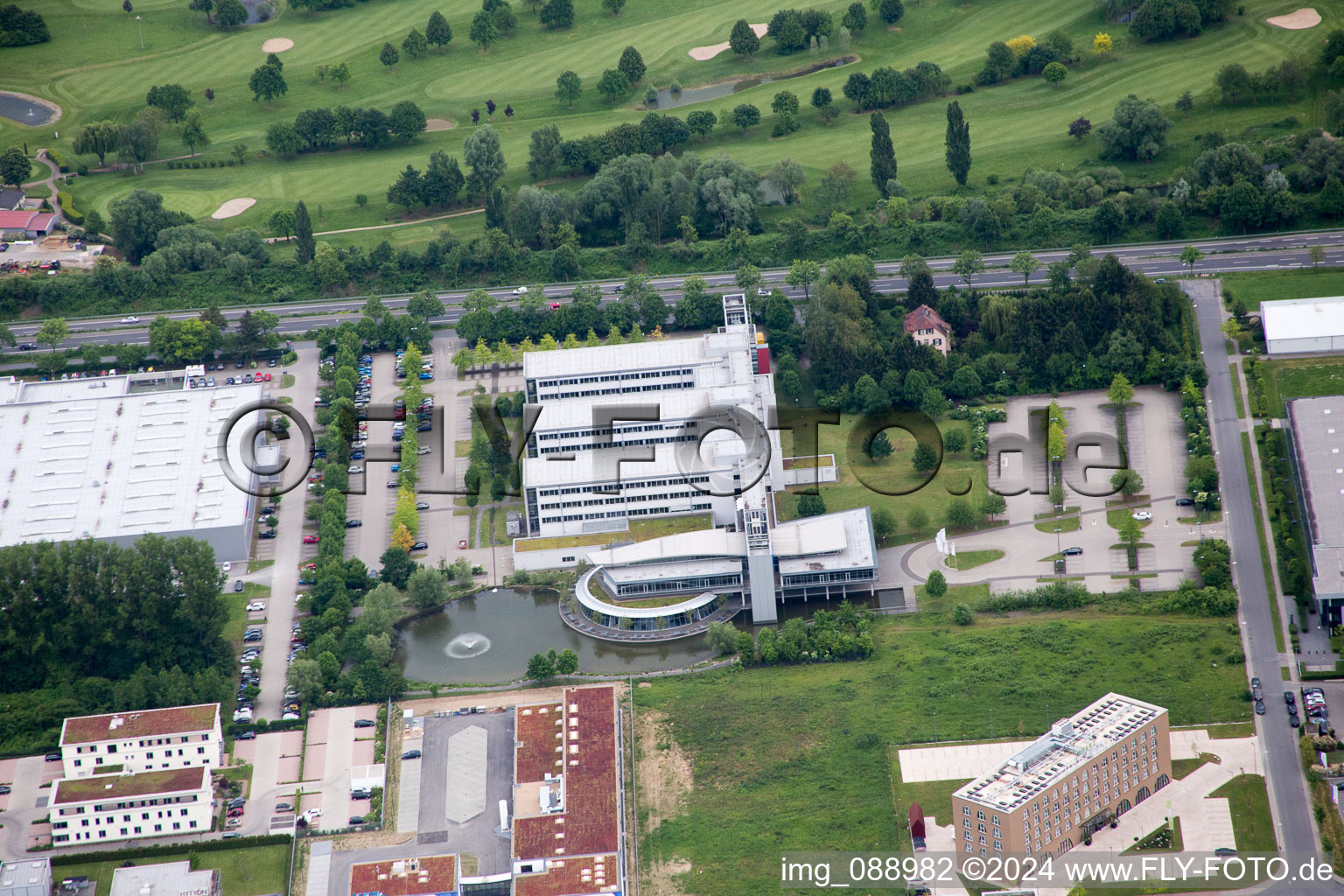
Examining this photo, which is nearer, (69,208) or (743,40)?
(69,208)

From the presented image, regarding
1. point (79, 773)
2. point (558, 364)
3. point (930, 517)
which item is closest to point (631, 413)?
point (558, 364)

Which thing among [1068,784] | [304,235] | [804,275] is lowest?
[1068,784]

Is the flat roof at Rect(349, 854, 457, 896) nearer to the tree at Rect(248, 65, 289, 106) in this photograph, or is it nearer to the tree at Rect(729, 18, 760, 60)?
the tree at Rect(248, 65, 289, 106)

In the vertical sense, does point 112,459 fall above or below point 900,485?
above

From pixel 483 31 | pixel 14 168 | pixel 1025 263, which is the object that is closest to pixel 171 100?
pixel 14 168

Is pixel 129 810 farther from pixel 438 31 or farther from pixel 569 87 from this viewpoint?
pixel 438 31

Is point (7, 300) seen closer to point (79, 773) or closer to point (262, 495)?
point (262, 495)
